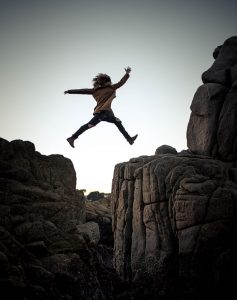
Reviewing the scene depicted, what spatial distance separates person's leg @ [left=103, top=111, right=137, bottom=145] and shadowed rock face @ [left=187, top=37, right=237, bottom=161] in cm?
544

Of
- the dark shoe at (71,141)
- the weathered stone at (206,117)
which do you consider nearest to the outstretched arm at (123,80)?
the dark shoe at (71,141)

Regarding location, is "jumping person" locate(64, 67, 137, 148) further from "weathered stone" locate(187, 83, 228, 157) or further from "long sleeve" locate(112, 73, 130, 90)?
"weathered stone" locate(187, 83, 228, 157)

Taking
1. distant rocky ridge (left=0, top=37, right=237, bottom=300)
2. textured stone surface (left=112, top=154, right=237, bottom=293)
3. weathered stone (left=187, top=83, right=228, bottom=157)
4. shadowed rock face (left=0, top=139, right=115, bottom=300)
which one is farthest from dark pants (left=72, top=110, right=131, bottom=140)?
weathered stone (left=187, top=83, right=228, bottom=157)

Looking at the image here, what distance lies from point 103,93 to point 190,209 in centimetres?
666

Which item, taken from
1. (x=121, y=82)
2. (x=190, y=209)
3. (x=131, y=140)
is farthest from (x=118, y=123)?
(x=190, y=209)

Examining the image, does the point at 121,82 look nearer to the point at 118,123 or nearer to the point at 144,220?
the point at 118,123

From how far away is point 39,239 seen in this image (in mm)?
8828

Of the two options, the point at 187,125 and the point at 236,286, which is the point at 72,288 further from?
the point at 187,125

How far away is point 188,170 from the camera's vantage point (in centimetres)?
1573

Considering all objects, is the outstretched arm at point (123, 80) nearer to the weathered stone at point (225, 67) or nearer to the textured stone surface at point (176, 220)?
the textured stone surface at point (176, 220)

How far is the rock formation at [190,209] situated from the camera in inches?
567

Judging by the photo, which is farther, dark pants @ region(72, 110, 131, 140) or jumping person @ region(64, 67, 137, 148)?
jumping person @ region(64, 67, 137, 148)

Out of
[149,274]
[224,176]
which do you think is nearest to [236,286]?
[149,274]

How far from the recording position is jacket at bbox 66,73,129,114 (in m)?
14.0
